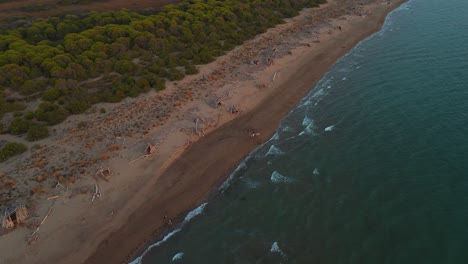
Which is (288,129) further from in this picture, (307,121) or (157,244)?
(157,244)

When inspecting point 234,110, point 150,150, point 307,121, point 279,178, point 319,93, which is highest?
point 234,110

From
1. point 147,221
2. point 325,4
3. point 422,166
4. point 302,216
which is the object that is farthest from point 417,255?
point 325,4

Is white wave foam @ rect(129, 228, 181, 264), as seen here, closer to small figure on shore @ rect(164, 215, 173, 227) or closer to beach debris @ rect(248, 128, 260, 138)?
small figure on shore @ rect(164, 215, 173, 227)

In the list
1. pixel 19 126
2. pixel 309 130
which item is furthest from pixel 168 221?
pixel 19 126

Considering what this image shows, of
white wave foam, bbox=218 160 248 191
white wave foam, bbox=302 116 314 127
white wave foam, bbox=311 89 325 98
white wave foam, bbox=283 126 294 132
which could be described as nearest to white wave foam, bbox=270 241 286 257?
white wave foam, bbox=218 160 248 191

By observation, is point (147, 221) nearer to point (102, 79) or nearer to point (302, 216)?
point (302, 216)

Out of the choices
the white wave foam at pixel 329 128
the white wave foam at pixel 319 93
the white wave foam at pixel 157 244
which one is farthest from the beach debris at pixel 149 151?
the white wave foam at pixel 319 93
